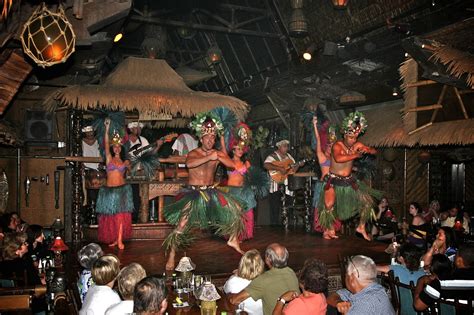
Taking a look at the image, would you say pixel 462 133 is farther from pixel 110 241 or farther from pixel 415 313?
pixel 110 241

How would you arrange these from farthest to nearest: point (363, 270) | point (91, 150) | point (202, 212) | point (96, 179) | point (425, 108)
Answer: point (91, 150), point (425, 108), point (96, 179), point (202, 212), point (363, 270)

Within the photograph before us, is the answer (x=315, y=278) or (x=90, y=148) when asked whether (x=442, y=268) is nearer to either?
(x=315, y=278)

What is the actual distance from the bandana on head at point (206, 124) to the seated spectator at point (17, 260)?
9.30 ft

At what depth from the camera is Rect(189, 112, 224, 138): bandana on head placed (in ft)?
22.9

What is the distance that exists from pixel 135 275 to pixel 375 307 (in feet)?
5.41

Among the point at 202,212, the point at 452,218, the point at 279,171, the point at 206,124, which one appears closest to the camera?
the point at 202,212

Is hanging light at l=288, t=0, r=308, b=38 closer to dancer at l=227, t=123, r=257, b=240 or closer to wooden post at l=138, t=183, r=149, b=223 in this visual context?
dancer at l=227, t=123, r=257, b=240

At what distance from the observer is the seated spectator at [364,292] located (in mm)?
3395

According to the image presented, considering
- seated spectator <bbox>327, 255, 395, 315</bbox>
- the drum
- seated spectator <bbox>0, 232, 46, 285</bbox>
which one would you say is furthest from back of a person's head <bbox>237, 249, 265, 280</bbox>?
the drum

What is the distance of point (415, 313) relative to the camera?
4164 mm

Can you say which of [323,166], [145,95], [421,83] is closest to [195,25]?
[145,95]

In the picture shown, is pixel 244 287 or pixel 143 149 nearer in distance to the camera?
pixel 244 287

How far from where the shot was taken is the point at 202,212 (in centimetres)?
665

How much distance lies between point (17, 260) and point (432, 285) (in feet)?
12.0
